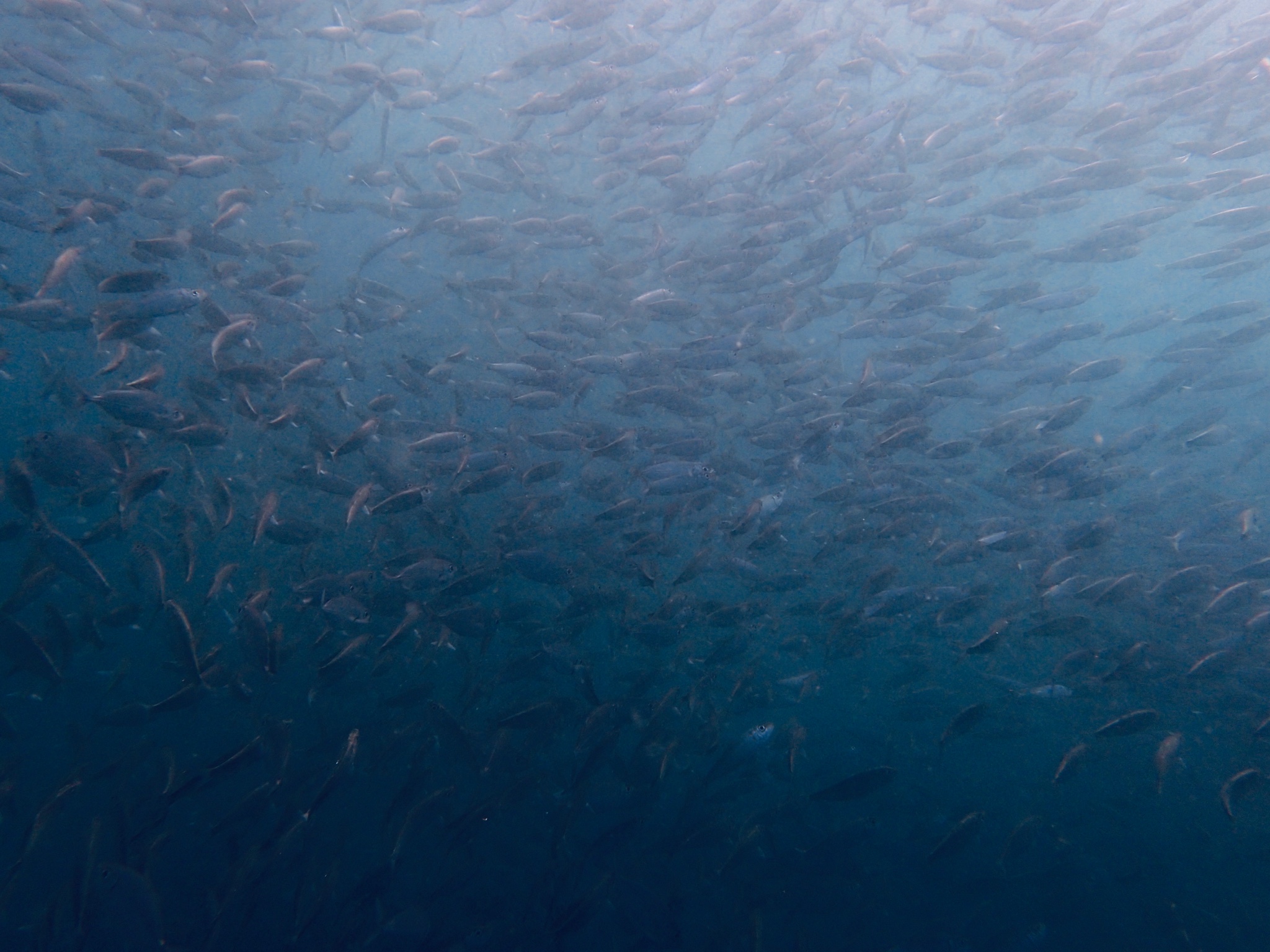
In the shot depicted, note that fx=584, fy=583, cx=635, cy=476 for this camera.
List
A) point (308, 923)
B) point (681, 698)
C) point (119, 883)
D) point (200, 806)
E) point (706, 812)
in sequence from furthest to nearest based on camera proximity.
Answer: point (200, 806) → point (681, 698) → point (706, 812) → point (308, 923) → point (119, 883)

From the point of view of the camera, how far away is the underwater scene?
204 inches

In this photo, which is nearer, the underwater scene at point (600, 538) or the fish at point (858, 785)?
the underwater scene at point (600, 538)

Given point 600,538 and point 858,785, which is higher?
point 600,538

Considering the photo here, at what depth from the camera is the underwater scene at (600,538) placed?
5.17m

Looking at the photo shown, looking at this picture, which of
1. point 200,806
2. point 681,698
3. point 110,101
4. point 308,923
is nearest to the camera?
point 308,923

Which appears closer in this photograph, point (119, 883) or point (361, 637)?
point (119, 883)

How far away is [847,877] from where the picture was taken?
691 cm

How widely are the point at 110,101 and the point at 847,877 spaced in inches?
904

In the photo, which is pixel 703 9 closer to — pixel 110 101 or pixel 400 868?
pixel 400 868

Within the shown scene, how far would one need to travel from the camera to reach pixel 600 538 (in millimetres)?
7574

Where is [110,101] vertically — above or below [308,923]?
above

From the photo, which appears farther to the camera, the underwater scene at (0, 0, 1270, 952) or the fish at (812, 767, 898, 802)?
the fish at (812, 767, 898, 802)

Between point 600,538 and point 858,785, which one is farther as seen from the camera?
point 600,538

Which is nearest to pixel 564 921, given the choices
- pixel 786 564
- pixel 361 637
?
pixel 361 637
